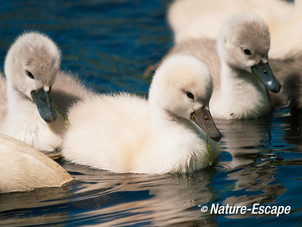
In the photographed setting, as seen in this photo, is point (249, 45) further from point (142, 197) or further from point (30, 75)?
point (142, 197)

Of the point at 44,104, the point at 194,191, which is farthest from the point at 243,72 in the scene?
the point at 194,191

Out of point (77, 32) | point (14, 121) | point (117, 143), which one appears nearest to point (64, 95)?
point (14, 121)

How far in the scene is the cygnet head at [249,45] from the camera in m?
6.21

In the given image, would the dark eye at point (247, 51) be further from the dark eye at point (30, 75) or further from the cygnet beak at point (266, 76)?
the dark eye at point (30, 75)

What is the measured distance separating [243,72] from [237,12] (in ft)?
6.46

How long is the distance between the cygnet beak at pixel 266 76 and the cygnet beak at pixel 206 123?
140cm

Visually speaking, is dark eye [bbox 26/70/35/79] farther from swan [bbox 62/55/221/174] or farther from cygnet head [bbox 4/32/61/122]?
swan [bbox 62/55/221/174]

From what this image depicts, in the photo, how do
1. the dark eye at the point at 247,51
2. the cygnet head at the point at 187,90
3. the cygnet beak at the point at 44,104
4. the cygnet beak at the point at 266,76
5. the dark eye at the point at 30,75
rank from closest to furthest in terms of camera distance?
1. the cygnet head at the point at 187,90
2. the cygnet beak at the point at 44,104
3. the dark eye at the point at 30,75
4. the cygnet beak at the point at 266,76
5. the dark eye at the point at 247,51

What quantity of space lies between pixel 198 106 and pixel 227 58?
5.70 feet

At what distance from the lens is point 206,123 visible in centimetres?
493

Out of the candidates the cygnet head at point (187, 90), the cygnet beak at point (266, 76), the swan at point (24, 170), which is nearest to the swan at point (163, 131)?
the cygnet head at point (187, 90)

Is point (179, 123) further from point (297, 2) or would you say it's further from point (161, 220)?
point (297, 2)

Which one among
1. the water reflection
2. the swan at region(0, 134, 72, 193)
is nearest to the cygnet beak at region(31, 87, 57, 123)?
the water reflection

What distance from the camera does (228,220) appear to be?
411 centimetres
